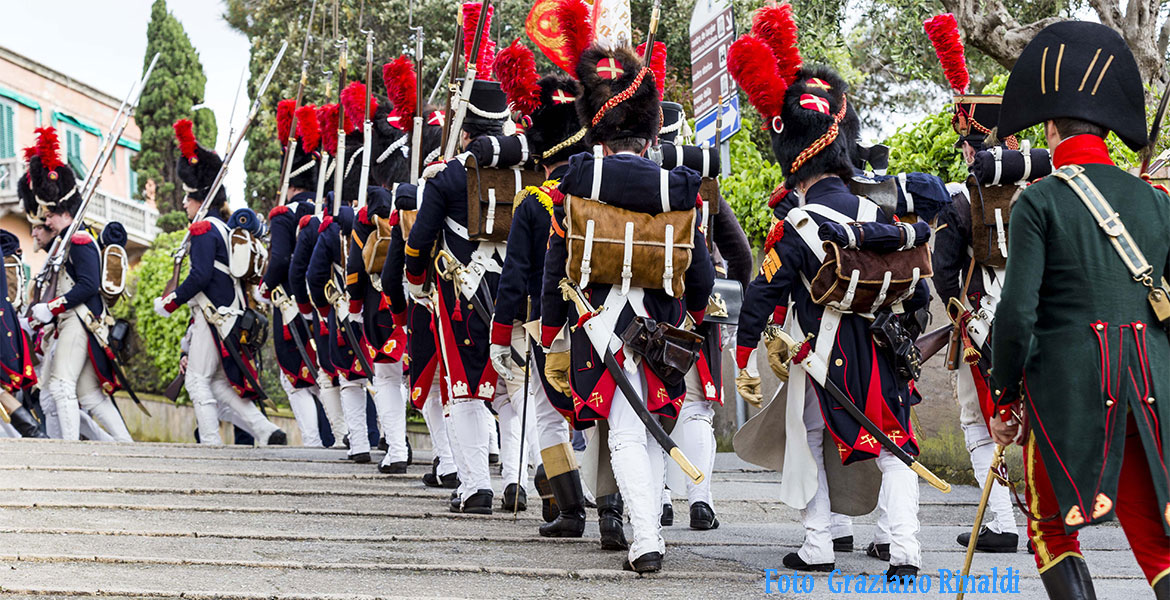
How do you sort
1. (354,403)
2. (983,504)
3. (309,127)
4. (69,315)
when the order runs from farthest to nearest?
(69,315), (309,127), (354,403), (983,504)

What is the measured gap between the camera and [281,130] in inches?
504

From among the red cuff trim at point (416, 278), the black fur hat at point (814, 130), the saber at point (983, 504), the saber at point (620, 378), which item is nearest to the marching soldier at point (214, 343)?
the red cuff trim at point (416, 278)

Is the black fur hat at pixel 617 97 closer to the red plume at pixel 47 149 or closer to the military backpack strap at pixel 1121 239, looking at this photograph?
the military backpack strap at pixel 1121 239

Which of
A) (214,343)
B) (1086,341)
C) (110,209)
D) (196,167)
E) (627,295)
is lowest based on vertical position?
(1086,341)

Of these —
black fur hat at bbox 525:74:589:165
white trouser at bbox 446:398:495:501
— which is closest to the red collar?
black fur hat at bbox 525:74:589:165

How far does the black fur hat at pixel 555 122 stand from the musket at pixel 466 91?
75cm

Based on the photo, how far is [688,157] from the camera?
6613 millimetres

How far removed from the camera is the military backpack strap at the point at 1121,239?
156 inches

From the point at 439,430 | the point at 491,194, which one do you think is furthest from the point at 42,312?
the point at 491,194

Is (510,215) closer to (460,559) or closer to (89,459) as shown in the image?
(460,559)

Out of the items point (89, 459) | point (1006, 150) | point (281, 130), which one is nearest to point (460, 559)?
point (1006, 150)

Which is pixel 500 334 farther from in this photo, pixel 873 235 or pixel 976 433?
pixel 976 433

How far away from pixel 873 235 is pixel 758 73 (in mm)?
908

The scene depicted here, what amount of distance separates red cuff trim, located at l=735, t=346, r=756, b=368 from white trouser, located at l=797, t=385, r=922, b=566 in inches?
12.7
